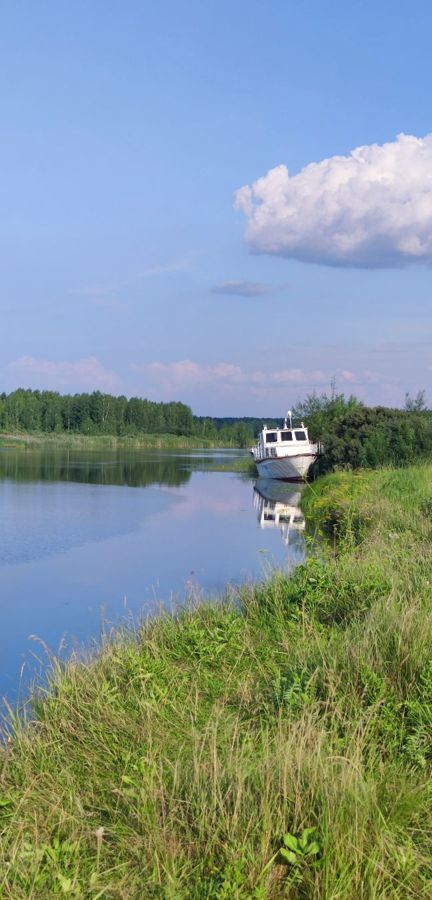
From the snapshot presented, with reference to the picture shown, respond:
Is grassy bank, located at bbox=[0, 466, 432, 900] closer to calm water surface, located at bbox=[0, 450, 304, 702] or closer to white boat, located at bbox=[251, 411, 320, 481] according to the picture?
calm water surface, located at bbox=[0, 450, 304, 702]

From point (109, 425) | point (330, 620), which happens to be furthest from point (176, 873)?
point (109, 425)

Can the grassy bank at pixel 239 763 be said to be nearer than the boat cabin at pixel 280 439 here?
Yes

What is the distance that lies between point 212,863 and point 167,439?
366 feet

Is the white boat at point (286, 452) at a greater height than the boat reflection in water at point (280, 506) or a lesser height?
greater

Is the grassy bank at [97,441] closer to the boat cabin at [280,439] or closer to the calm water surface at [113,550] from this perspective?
the boat cabin at [280,439]

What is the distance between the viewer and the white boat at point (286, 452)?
3775 centimetres

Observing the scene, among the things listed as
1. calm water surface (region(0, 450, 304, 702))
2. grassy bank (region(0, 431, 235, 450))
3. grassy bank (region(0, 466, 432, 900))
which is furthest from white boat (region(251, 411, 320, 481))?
grassy bank (region(0, 431, 235, 450))

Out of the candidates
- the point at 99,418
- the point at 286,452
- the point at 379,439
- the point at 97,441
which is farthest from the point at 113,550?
the point at 99,418

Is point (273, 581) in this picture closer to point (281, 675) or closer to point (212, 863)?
point (281, 675)

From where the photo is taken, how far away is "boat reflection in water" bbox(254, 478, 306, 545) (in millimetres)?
23533

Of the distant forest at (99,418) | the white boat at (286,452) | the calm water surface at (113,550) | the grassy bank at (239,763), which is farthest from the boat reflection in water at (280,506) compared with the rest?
the distant forest at (99,418)

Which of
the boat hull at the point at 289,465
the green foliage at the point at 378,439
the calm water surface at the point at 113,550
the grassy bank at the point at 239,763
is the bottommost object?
the calm water surface at the point at 113,550

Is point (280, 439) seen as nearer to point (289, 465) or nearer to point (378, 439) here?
point (289, 465)

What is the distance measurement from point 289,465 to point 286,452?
31.0 inches
